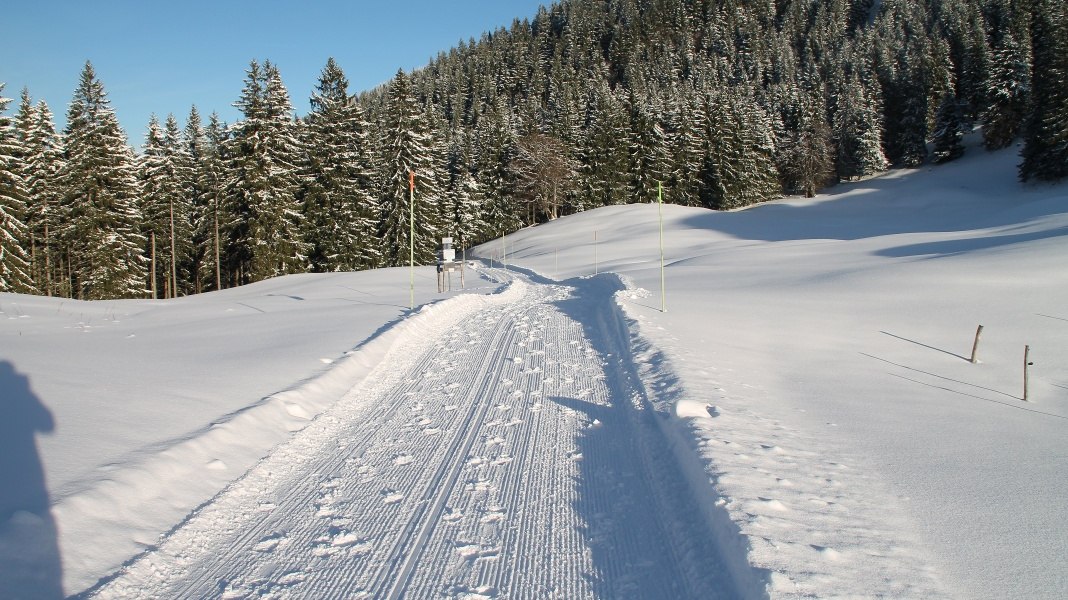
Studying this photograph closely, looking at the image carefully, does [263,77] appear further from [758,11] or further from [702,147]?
[758,11]

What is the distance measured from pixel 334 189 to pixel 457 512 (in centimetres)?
3487

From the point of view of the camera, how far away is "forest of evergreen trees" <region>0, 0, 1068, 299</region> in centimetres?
3127

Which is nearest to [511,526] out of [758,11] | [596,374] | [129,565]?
[129,565]

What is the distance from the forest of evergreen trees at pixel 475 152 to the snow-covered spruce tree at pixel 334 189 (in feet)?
0.43

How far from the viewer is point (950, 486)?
180 inches

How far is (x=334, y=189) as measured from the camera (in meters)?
35.9

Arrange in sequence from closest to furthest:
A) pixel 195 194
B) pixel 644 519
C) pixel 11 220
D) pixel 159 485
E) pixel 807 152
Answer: pixel 644 519 → pixel 159 485 → pixel 11 220 → pixel 195 194 → pixel 807 152

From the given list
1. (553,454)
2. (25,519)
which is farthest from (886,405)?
(25,519)

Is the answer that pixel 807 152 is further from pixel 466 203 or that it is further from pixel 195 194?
pixel 195 194

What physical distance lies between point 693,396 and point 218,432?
521 cm

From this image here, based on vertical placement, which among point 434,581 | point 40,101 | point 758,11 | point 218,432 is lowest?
point 434,581

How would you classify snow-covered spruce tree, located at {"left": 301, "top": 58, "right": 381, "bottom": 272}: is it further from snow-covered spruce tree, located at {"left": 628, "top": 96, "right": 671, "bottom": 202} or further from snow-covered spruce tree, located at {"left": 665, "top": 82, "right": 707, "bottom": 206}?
snow-covered spruce tree, located at {"left": 665, "top": 82, "right": 707, "bottom": 206}

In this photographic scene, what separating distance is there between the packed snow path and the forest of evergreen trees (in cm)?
2849

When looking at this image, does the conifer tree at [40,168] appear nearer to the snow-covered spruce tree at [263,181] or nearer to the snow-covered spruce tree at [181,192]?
the snow-covered spruce tree at [181,192]
